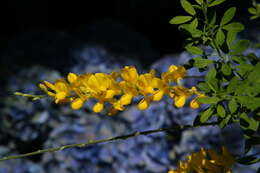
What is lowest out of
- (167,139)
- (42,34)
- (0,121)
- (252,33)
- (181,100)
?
(0,121)

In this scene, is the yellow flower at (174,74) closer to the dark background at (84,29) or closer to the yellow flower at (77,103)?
the yellow flower at (77,103)

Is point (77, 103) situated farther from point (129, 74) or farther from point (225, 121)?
point (225, 121)

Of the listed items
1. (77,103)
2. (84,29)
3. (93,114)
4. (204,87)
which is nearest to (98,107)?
(77,103)

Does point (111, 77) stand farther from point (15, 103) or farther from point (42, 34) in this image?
point (42, 34)

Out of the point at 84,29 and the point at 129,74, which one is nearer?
the point at 129,74

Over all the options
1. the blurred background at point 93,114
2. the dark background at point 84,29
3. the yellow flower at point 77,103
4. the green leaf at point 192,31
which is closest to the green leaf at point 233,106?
the green leaf at point 192,31

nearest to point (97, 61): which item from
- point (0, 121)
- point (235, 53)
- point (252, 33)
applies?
point (0, 121)
